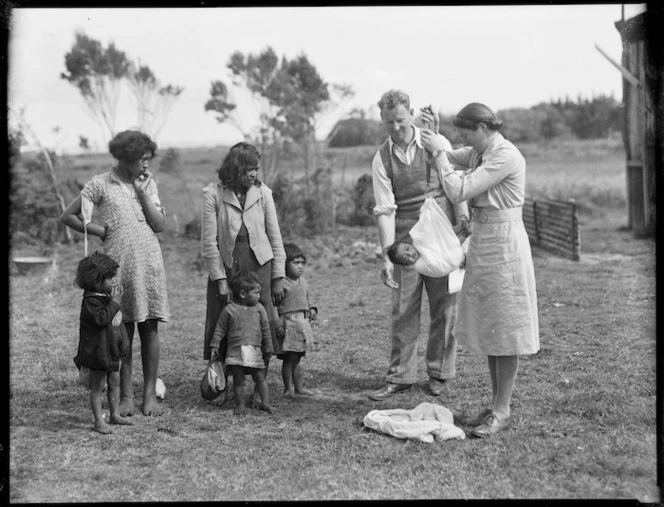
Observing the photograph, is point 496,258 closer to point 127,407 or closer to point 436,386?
point 436,386

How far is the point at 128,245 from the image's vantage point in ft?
18.5

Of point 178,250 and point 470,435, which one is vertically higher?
point 178,250

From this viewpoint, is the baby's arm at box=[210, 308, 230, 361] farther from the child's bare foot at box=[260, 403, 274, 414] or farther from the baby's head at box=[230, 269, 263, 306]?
the child's bare foot at box=[260, 403, 274, 414]

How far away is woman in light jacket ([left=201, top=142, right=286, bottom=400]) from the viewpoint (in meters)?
5.78

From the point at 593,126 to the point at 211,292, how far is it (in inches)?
800

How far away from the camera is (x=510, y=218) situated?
5148mm

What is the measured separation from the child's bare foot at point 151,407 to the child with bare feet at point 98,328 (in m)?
0.44

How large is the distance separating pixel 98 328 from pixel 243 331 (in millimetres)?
1059

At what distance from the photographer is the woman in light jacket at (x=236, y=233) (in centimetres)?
578

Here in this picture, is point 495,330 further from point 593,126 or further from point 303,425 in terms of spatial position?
point 593,126

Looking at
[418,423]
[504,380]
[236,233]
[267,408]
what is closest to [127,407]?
[267,408]

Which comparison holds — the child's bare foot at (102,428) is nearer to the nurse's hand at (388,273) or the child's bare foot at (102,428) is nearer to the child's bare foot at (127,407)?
the child's bare foot at (127,407)

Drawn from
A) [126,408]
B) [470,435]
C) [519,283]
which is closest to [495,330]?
[519,283]

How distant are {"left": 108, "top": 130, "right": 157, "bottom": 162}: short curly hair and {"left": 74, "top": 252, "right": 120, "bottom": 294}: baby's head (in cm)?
81
